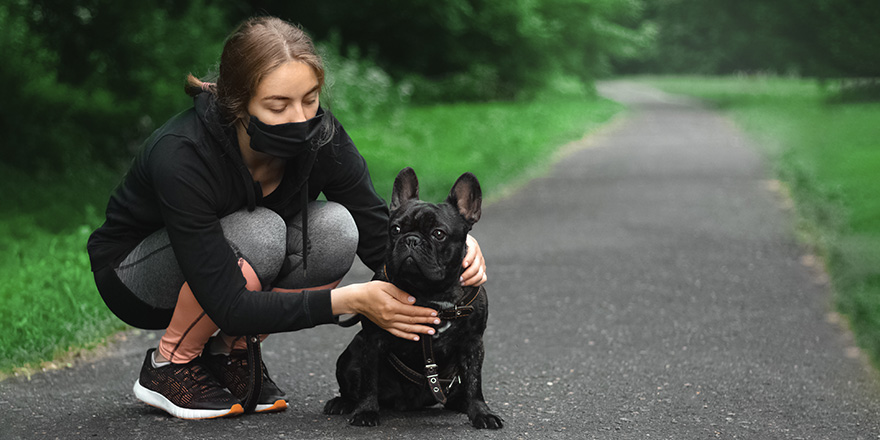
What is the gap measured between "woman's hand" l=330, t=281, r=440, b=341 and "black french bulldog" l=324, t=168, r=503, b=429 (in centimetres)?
5

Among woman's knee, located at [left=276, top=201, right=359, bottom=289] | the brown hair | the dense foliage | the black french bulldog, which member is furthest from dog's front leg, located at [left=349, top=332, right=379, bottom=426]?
the dense foliage

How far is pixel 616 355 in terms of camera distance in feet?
16.2

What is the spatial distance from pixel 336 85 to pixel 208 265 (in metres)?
14.0

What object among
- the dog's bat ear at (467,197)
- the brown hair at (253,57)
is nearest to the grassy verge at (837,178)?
the dog's bat ear at (467,197)

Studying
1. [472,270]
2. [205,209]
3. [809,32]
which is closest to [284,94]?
[205,209]

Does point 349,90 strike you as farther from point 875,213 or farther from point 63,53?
point 875,213

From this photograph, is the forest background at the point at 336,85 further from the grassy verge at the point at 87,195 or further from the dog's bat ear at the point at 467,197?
the dog's bat ear at the point at 467,197

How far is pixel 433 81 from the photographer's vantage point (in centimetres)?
2734

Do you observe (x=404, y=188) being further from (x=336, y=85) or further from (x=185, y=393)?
(x=336, y=85)

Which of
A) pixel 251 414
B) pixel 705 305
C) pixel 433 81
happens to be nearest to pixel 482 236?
pixel 705 305

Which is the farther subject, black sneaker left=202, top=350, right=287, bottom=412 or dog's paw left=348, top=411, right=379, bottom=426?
black sneaker left=202, top=350, right=287, bottom=412

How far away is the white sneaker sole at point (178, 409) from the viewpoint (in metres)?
3.65

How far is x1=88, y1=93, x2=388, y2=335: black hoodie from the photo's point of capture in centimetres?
Result: 333

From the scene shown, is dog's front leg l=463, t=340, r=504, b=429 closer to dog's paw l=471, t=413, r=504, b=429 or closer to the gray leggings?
dog's paw l=471, t=413, r=504, b=429
